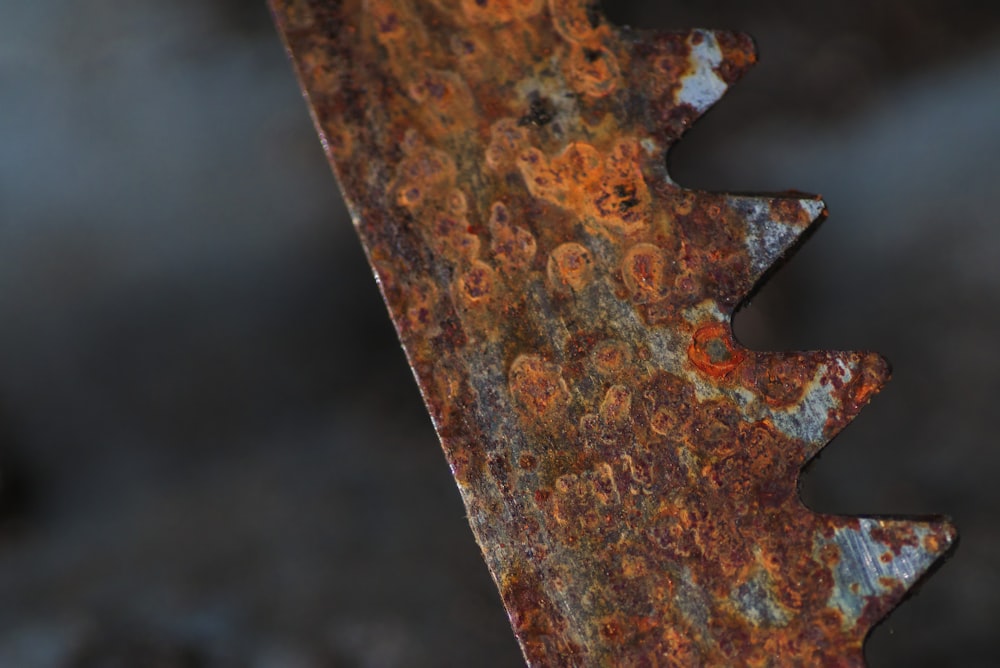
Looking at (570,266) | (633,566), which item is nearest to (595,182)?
(570,266)

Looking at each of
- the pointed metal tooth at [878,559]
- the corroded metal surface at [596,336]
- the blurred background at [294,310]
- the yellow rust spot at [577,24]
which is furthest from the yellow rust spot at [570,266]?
the blurred background at [294,310]

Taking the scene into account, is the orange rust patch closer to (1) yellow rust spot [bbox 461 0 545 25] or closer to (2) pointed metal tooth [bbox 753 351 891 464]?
(2) pointed metal tooth [bbox 753 351 891 464]

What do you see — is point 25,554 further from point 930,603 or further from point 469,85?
point 930,603

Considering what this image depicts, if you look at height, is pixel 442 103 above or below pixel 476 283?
above

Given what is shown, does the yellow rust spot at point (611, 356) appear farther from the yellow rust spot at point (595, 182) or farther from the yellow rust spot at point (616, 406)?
the yellow rust spot at point (595, 182)

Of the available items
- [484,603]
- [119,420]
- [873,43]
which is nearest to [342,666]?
[484,603]

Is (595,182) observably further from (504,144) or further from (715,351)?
(715,351)
